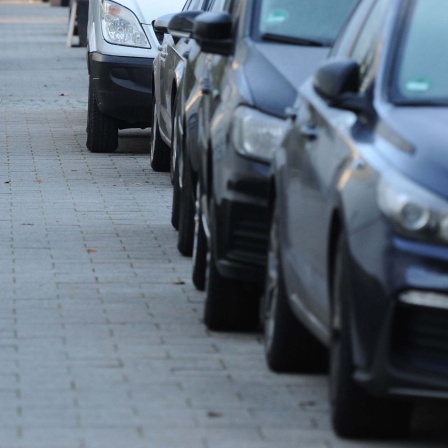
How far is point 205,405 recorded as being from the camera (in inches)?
234

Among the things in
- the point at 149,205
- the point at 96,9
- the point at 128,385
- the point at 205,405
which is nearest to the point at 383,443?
the point at 205,405

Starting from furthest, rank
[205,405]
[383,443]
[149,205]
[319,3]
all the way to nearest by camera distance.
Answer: [149,205] < [319,3] < [205,405] < [383,443]

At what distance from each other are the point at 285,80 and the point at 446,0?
1337mm

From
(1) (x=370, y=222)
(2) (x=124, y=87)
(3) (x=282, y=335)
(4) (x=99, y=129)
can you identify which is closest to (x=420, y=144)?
(1) (x=370, y=222)

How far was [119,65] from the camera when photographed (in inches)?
561

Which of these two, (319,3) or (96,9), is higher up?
(319,3)

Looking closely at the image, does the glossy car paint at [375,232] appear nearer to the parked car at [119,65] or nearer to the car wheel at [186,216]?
the car wheel at [186,216]

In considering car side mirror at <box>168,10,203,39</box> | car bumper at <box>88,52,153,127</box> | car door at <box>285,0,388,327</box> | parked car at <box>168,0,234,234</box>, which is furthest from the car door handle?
car bumper at <box>88,52,153,127</box>

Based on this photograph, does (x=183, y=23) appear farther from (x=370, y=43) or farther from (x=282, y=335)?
(x=370, y=43)

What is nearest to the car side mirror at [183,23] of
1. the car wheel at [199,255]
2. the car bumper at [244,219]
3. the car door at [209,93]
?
the car door at [209,93]

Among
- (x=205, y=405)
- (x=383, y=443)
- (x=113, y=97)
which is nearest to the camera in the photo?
(x=383, y=443)

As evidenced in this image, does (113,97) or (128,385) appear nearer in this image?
(128,385)

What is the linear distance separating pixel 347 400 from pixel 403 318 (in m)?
0.51

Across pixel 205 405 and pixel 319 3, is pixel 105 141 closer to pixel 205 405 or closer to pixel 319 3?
pixel 319 3
